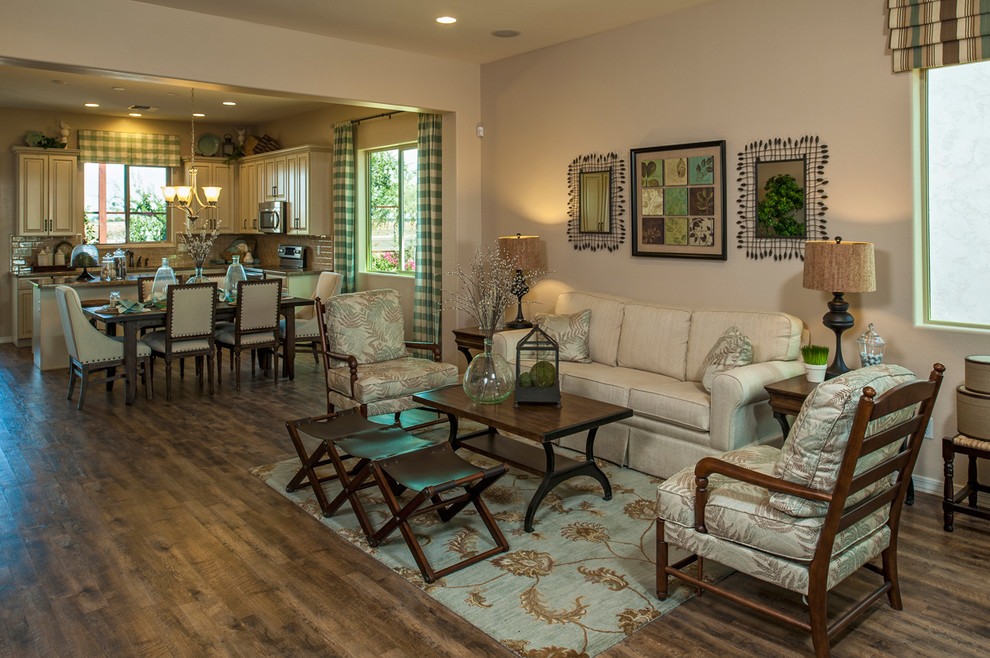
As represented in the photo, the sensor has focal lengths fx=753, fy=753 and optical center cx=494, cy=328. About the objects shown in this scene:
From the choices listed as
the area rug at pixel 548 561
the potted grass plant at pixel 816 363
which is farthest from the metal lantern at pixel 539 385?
the potted grass plant at pixel 816 363

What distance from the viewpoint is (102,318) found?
6258 mm

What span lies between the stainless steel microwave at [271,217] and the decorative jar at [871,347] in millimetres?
7213

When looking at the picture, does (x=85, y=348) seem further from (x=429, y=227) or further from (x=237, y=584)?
(x=237, y=584)

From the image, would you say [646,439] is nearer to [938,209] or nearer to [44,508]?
[938,209]

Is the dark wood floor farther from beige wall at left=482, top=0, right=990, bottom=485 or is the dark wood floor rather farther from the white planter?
beige wall at left=482, top=0, right=990, bottom=485

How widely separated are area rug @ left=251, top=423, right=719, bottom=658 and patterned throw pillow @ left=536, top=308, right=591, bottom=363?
1.10 metres

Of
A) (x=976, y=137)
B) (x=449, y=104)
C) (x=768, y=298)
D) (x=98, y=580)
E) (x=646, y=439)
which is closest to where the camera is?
(x=98, y=580)

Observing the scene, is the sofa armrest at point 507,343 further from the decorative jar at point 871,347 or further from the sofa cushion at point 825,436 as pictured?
the sofa cushion at point 825,436

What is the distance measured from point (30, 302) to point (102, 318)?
12.1ft

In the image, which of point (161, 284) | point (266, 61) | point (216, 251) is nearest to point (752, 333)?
point (266, 61)

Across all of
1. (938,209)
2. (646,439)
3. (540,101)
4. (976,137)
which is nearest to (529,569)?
(646,439)

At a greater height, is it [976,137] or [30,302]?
[976,137]

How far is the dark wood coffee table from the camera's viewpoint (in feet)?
12.2

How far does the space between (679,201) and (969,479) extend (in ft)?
8.21
